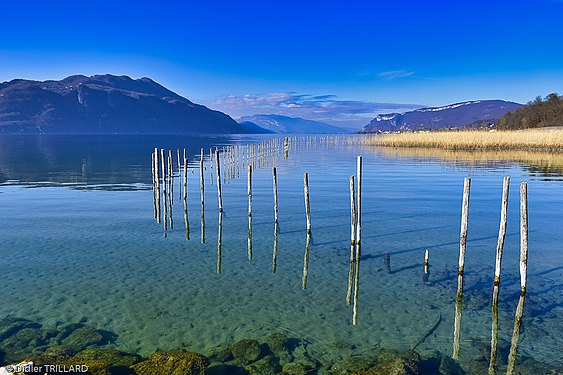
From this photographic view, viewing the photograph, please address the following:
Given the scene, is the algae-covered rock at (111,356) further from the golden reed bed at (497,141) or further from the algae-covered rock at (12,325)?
the golden reed bed at (497,141)

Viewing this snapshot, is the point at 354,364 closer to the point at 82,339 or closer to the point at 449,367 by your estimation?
the point at 449,367

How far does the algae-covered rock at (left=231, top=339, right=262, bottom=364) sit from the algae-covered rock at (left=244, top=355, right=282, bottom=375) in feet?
0.76

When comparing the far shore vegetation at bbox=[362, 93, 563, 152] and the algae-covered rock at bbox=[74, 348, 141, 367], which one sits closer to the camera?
the algae-covered rock at bbox=[74, 348, 141, 367]

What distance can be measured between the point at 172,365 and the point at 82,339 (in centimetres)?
299

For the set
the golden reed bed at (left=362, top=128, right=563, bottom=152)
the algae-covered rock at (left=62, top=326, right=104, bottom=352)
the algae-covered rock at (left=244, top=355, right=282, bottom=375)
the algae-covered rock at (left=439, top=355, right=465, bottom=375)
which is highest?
the golden reed bed at (left=362, top=128, right=563, bottom=152)

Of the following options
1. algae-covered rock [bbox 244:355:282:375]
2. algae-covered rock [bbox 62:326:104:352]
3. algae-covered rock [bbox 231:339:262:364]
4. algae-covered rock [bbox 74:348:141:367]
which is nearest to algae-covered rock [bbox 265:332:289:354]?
algae-covered rock [bbox 231:339:262:364]

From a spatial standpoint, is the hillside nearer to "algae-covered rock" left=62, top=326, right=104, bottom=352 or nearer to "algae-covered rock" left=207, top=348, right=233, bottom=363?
"algae-covered rock" left=207, top=348, right=233, bottom=363

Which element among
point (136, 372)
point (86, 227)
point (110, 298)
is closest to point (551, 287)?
point (136, 372)

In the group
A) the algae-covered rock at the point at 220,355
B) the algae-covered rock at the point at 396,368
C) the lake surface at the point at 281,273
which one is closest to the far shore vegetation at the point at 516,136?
the lake surface at the point at 281,273

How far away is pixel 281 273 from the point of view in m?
14.4

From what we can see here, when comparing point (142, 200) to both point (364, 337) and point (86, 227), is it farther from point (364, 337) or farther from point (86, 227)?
point (364, 337)

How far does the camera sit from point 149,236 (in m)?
18.9

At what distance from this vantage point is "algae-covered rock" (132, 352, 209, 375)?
815 cm

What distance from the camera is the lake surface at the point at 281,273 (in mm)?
10391
